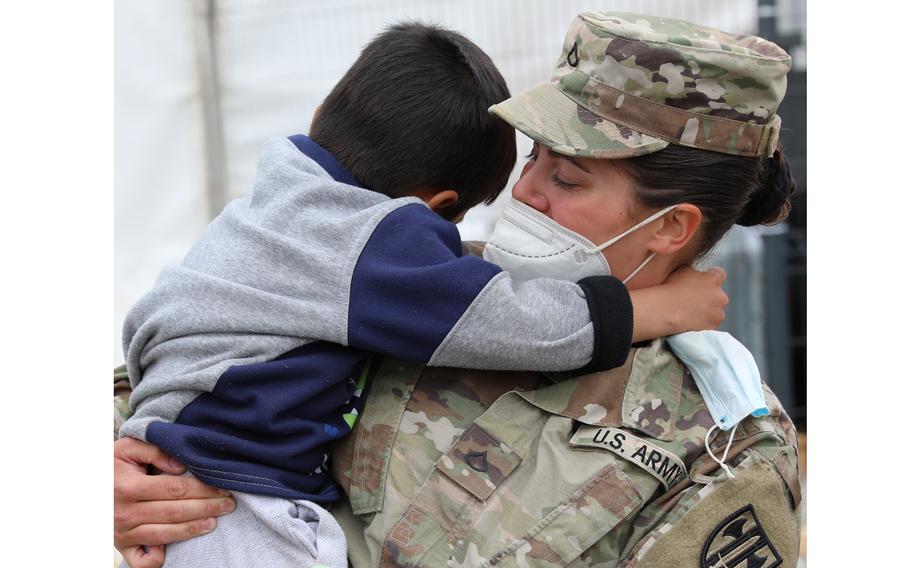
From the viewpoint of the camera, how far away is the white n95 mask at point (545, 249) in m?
1.81

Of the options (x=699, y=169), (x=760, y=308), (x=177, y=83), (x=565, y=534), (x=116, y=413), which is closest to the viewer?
(x=565, y=534)

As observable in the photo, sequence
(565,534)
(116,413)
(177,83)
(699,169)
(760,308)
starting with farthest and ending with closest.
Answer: (760,308), (177,83), (116,413), (699,169), (565,534)

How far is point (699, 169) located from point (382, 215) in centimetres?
58

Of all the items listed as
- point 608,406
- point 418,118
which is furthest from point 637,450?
point 418,118

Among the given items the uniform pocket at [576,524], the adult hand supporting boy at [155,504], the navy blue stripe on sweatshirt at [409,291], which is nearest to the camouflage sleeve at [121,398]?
the adult hand supporting boy at [155,504]

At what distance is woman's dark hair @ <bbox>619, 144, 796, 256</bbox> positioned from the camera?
1.78m

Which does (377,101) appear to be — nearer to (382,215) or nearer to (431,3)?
(382,215)

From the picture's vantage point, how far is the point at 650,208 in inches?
71.6

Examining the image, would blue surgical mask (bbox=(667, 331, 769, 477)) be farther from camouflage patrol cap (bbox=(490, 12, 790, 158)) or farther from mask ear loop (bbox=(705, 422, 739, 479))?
camouflage patrol cap (bbox=(490, 12, 790, 158))

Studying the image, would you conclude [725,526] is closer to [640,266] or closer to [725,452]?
[725,452]

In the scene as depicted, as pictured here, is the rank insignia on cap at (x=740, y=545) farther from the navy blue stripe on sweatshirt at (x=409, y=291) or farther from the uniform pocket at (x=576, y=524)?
the navy blue stripe on sweatshirt at (x=409, y=291)

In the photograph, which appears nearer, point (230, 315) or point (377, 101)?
point (230, 315)

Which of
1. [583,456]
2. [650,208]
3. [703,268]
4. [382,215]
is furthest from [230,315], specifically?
[703,268]

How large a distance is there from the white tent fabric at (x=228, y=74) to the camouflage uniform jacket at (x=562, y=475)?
7.94 ft
